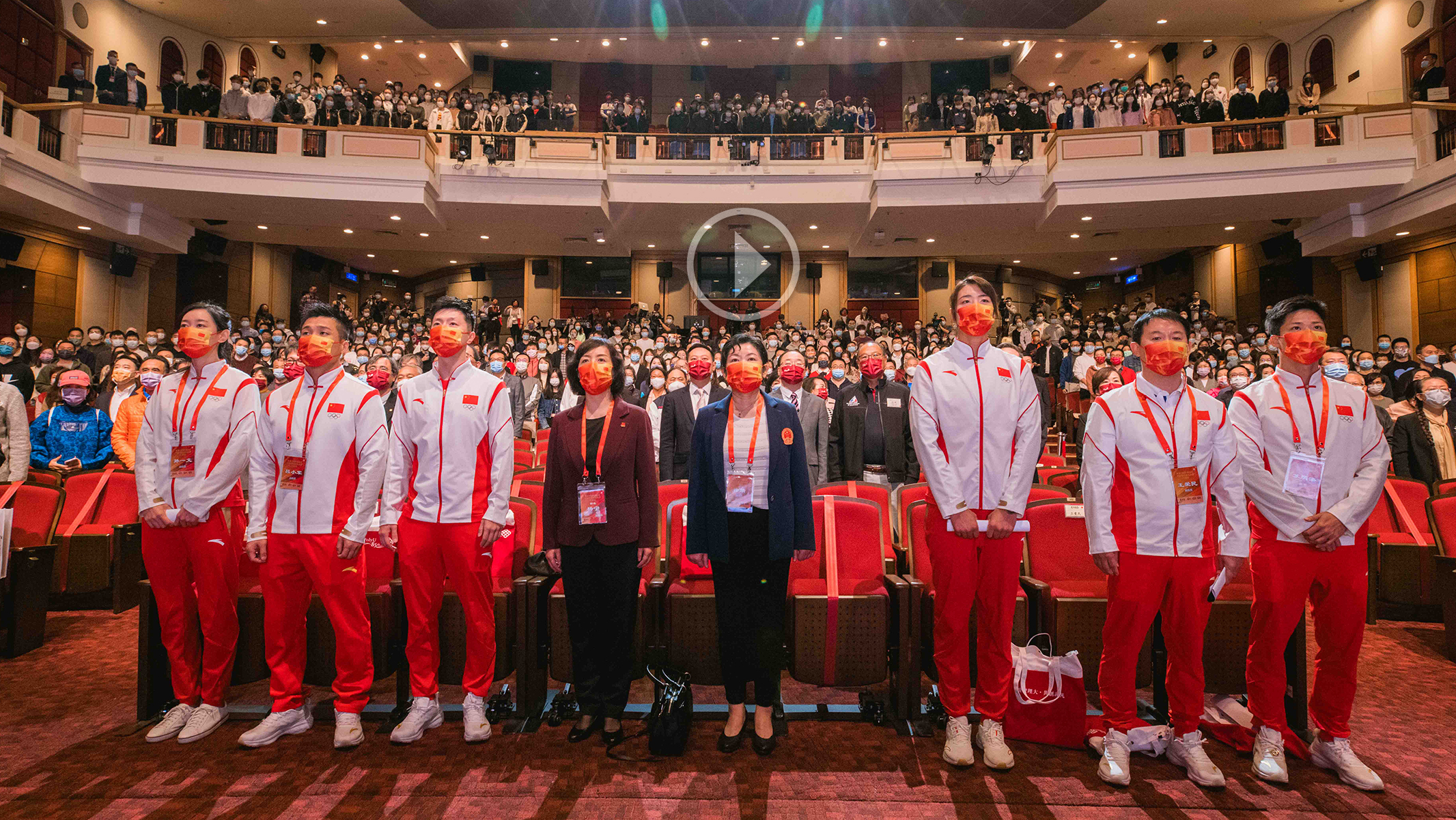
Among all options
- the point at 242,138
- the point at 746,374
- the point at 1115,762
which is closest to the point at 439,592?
the point at 746,374

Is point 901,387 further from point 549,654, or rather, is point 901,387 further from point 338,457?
point 338,457

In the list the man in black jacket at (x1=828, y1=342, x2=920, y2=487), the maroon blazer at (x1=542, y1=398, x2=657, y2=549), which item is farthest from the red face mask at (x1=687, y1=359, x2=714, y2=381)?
the maroon blazer at (x1=542, y1=398, x2=657, y2=549)

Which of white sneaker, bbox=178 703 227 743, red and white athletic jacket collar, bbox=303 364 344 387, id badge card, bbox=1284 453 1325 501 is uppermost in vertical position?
red and white athletic jacket collar, bbox=303 364 344 387

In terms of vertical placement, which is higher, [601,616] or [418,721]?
[601,616]

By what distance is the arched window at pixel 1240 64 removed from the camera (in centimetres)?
1448

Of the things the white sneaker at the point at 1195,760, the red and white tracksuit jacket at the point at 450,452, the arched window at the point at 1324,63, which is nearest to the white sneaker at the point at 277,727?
the red and white tracksuit jacket at the point at 450,452

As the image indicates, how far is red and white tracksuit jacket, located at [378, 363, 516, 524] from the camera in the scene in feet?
8.22

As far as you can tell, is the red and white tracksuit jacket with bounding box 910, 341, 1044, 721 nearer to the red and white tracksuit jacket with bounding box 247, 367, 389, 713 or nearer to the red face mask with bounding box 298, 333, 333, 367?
the red and white tracksuit jacket with bounding box 247, 367, 389, 713

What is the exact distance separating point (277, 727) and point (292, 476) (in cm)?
95

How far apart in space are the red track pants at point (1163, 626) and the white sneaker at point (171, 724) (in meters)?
3.47

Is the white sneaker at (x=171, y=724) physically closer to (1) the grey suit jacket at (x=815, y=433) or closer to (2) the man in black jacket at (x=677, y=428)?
(2) the man in black jacket at (x=677, y=428)

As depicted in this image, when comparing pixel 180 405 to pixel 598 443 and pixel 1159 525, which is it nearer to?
pixel 598 443

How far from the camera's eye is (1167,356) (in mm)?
2289

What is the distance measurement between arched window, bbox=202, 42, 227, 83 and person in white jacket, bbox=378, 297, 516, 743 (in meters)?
17.1
